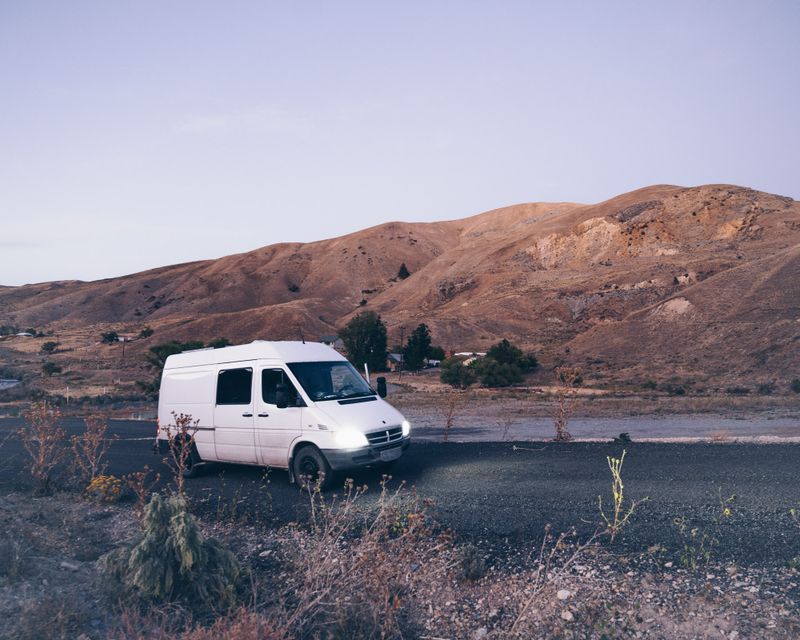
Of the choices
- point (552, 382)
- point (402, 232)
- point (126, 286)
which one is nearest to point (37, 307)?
point (126, 286)

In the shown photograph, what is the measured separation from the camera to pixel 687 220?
69062 millimetres

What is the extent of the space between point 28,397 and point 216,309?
218 feet

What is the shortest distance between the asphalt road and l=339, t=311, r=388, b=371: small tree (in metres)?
36.2

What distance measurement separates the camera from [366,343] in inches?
1946

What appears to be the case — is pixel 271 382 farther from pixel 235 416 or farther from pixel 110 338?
pixel 110 338

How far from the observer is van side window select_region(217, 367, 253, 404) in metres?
10.3

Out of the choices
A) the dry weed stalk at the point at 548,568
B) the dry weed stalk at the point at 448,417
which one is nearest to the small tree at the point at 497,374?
the dry weed stalk at the point at 448,417

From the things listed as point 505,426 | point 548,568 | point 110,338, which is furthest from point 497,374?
point 110,338

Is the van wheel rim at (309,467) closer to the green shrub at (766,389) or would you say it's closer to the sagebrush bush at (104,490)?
the sagebrush bush at (104,490)

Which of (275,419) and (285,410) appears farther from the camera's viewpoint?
(275,419)

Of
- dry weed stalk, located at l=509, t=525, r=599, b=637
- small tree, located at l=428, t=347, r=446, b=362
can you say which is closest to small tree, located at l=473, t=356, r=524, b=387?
small tree, located at l=428, t=347, r=446, b=362

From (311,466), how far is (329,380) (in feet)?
5.15

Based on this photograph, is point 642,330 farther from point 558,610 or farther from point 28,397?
point 558,610

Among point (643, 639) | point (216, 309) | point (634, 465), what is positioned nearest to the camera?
point (643, 639)
